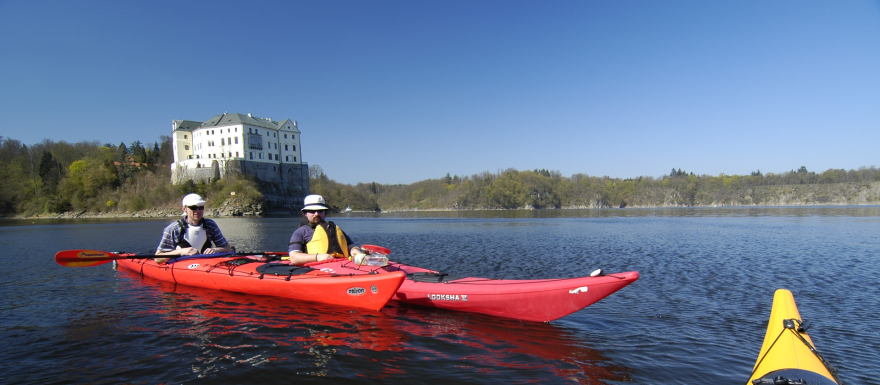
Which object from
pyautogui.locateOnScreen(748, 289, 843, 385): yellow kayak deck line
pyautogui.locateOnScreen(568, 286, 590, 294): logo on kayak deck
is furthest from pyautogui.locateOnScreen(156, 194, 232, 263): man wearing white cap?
pyautogui.locateOnScreen(748, 289, 843, 385): yellow kayak deck line

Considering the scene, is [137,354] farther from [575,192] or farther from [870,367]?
[575,192]

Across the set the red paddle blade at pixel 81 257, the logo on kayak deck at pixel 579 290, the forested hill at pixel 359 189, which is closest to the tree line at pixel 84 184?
the forested hill at pixel 359 189

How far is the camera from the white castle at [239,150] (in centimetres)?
7906

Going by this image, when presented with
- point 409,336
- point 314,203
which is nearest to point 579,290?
point 409,336

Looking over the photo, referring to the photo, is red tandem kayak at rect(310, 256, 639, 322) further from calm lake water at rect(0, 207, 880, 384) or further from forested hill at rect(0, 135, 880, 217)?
forested hill at rect(0, 135, 880, 217)

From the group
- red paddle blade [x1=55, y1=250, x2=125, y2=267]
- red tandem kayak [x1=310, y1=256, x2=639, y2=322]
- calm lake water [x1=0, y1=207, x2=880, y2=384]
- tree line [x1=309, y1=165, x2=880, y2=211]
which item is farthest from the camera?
tree line [x1=309, y1=165, x2=880, y2=211]

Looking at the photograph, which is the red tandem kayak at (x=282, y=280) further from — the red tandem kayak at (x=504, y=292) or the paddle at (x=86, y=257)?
the paddle at (x=86, y=257)

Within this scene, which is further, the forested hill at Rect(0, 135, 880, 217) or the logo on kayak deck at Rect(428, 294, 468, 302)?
the forested hill at Rect(0, 135, 880, 217)

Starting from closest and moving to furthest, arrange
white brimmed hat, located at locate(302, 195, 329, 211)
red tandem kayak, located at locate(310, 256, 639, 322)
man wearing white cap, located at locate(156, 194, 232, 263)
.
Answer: red tandem kayak, located at locate(310, 256, 639, 322) < white brimmed hat, located at locate(302, 195, 329, 211) < man wearing white cap, located at locate(156, 194, 232, 263)

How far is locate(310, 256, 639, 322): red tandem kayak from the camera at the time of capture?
6762 millimetres

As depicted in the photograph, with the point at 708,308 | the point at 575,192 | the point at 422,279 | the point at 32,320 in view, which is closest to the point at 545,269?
the point at 708,308

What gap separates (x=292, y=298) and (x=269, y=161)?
82.4 m

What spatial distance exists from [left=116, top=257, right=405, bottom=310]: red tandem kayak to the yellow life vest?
1.61 feet

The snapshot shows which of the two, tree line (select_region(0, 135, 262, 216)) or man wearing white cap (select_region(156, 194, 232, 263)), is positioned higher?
tree line (select_region(0, 135, 262, 216))
